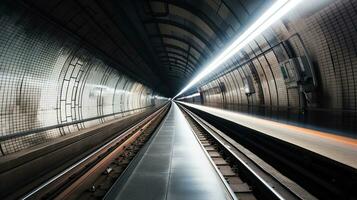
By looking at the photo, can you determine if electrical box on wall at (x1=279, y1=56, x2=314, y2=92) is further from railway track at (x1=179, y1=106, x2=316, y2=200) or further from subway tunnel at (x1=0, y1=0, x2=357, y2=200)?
railway track at (x1=179, y1=106, x2=316, y2=200)

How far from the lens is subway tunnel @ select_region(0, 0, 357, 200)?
464 cm

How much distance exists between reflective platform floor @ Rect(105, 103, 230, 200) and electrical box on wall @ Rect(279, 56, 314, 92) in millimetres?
3969

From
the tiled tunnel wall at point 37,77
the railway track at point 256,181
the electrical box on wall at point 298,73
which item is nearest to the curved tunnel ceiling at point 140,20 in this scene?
the tiled tunnel wall at point 37,77

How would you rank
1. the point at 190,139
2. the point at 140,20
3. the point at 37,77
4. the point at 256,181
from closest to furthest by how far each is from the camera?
the point at 256,181 → the point at 37,77 → the point at 140,20 → the point at 190,139

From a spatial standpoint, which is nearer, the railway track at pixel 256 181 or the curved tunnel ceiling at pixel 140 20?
the railway track at pixel 256 181

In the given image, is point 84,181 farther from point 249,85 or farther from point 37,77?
point 249,85

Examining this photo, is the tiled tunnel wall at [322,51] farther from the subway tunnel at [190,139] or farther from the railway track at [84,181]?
the railway track at [84,181]

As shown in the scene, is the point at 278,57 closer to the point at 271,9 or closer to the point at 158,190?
the point at 271,9

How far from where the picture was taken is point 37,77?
24.6 feet

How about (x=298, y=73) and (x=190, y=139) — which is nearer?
(x=298, y=73)

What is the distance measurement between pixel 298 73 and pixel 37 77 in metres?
8.74

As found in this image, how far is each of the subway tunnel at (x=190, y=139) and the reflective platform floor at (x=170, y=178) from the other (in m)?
0.03

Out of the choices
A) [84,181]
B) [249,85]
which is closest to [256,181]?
[84,181]

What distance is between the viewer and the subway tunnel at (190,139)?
4.64m
